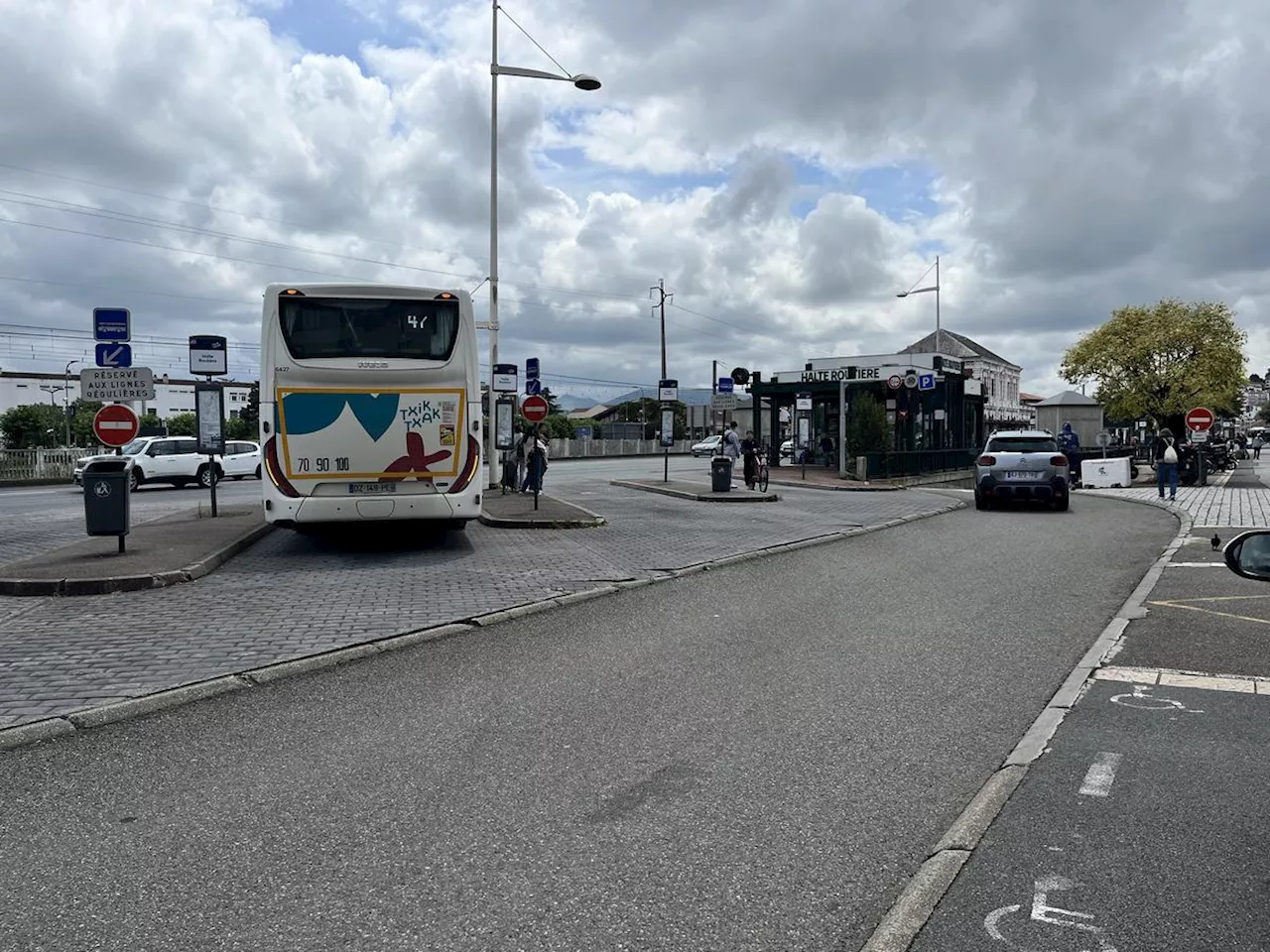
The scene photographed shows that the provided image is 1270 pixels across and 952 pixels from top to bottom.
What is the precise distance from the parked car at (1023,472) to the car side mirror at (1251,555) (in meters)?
18.6

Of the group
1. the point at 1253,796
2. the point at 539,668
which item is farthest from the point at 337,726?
the point at 1253,796

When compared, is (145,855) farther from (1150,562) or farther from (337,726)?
(1150,562)

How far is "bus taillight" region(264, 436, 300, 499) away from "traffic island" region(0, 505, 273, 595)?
1075 millimetres

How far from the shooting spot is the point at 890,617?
8.93 meters

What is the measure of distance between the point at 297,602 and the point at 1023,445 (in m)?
16.9

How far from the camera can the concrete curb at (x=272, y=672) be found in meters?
5.59

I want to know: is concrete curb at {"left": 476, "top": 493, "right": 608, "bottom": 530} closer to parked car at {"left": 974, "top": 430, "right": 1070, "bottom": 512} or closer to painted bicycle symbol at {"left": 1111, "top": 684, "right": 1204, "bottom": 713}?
parked car at {"left": 974, "top": 430, "right": 1070, "bottom": 512}

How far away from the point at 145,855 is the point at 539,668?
3403 mm

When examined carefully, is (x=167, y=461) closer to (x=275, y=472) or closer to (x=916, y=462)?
(x=275, y=472)

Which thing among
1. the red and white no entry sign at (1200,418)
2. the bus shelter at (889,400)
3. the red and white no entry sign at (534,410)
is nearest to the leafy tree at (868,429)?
the bus shelter at (889,400)

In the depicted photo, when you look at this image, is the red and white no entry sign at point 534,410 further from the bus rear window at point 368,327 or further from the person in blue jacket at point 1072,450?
the person in blue jacket at point 1072,450

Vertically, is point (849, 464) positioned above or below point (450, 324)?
below

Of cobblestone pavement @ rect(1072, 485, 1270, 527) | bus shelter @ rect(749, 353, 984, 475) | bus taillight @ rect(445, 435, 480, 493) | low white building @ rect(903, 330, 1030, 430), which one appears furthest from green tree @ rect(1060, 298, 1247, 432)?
low white building @ rect(903, 330, 1030, 430)

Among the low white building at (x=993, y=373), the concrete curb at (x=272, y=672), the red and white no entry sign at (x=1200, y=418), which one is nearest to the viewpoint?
the concrete curb at (x=272, y=672)
